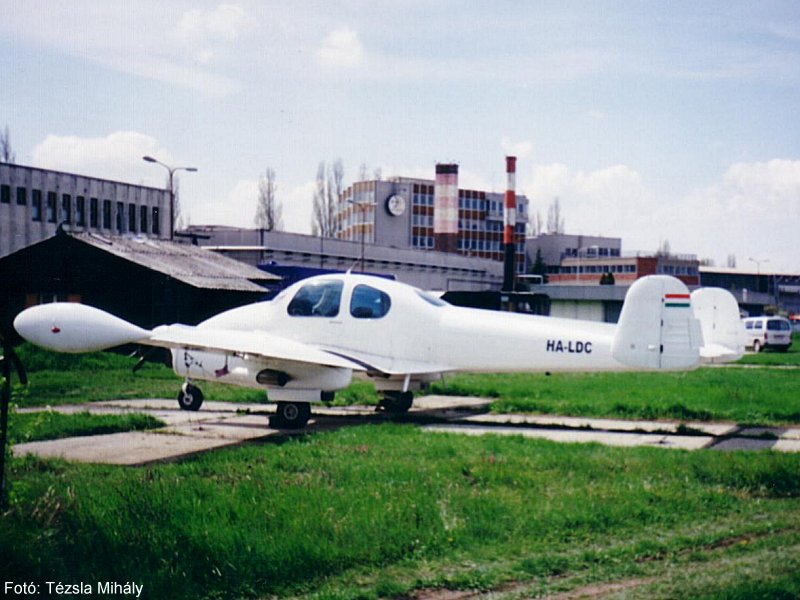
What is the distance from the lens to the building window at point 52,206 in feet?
132

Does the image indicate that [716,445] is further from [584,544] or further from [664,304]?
[584,544]

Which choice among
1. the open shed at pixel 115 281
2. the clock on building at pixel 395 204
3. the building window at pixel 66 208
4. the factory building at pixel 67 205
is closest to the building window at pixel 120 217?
the factory building at pixel 67 205

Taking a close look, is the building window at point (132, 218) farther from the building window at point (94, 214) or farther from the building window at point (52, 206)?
the building window at point (52, 206)

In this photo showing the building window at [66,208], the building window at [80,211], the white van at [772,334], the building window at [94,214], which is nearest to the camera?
the building window at [66,208]

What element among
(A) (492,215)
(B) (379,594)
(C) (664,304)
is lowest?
(B) (379,594)

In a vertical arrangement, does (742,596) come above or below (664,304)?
below

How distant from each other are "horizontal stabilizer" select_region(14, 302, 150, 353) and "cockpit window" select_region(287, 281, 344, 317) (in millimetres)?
5677

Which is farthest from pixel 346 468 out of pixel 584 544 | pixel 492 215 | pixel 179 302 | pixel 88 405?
pixel 492 215

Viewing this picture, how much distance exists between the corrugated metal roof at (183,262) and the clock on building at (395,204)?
5511 centimetres

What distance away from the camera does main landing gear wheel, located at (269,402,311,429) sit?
1430cm

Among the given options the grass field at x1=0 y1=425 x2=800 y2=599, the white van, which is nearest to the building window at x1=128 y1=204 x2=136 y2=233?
the white van

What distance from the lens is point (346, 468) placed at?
974cm

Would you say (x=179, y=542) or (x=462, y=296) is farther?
(x=462, y=296)

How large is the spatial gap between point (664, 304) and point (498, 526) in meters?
6.60
